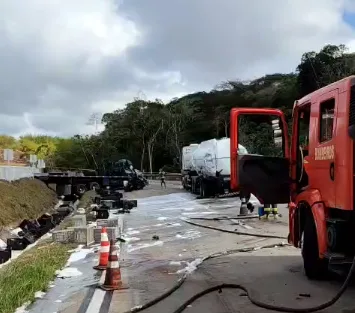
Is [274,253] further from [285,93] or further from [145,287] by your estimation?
[285,93]

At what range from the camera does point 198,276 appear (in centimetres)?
922

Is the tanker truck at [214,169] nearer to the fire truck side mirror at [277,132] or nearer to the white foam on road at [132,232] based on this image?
the white foam on road at [132,232]

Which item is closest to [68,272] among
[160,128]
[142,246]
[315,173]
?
[142,246]

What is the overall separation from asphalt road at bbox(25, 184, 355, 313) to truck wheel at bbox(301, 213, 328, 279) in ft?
0.64

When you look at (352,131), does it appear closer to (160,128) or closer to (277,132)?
(277,132)

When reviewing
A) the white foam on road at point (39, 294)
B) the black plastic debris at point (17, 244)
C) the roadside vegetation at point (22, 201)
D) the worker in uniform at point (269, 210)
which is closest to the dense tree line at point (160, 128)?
the roadside vegetation at point (22, 201)

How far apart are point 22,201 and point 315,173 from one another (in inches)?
735

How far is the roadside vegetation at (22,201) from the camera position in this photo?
2089cm

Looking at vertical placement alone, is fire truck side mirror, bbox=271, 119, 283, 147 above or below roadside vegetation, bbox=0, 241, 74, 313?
above

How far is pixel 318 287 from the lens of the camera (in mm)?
8094

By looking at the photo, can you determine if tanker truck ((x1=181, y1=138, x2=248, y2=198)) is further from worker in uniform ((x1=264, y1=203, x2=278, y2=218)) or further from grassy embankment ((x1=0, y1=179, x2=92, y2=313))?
grassy embankment ((x1=0, y1=179, x2=92, y2=313))

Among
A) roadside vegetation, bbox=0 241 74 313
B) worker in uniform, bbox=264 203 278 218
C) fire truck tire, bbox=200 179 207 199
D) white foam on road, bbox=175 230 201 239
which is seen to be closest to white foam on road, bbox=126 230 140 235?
white foam on road, bbox=175 230 201 239

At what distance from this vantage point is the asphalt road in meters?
7.23

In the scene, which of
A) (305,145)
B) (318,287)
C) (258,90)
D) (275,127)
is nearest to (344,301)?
(318,287)
